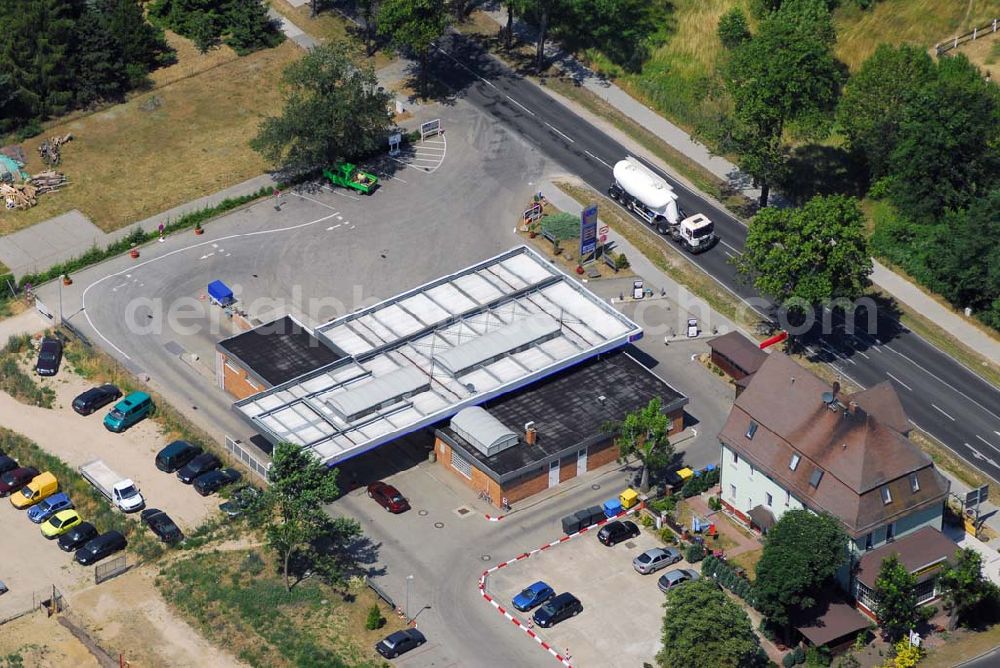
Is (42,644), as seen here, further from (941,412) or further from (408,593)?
(941,412)

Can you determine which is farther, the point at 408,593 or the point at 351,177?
the point at 351,177

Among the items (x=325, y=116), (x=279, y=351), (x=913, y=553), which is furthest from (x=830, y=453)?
(x=325, y=116)

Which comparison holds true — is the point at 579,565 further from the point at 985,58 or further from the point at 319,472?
the point at 985,58

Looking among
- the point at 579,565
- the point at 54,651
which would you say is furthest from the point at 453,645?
the point at 54,651

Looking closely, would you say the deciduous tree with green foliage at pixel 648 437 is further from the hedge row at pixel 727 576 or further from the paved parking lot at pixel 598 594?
the hedge row at pixel 727 576

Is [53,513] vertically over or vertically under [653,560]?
under

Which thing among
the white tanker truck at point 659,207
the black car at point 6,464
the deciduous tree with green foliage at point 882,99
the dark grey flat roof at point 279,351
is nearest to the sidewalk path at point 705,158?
the white tanker truck at point 659,207
